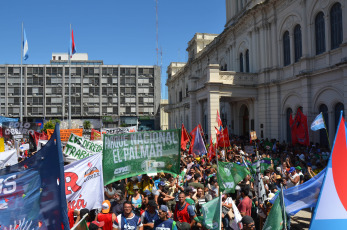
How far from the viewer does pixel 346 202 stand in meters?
4.13

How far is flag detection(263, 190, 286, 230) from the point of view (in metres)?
4.70

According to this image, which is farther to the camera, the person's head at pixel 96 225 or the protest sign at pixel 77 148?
the protest sign at pixel 77 148

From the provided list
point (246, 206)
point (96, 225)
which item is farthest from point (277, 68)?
point (96, 225)

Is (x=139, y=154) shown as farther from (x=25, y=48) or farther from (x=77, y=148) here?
(x=25, y=48)

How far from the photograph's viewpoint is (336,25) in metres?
15.3

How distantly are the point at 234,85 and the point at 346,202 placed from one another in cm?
1797

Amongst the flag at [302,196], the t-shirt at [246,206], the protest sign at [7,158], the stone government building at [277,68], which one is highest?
the stone government building at [277,68]

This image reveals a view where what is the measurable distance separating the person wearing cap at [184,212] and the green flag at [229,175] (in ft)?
5.67

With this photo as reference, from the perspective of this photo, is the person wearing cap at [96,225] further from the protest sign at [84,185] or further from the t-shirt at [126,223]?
the protest sign at [84,185]

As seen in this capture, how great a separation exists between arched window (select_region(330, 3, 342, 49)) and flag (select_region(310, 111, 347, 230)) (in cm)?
1349

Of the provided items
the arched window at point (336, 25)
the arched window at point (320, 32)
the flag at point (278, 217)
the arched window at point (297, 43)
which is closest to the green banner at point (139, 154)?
the flag at point (278, 217)

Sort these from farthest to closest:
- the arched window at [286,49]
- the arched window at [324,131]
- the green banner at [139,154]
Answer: the arched window at [286,49], the arched window at [324,131], the green banner at [139,154]

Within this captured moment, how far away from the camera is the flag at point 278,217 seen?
185 inches

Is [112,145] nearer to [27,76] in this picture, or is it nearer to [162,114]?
[162,114]
